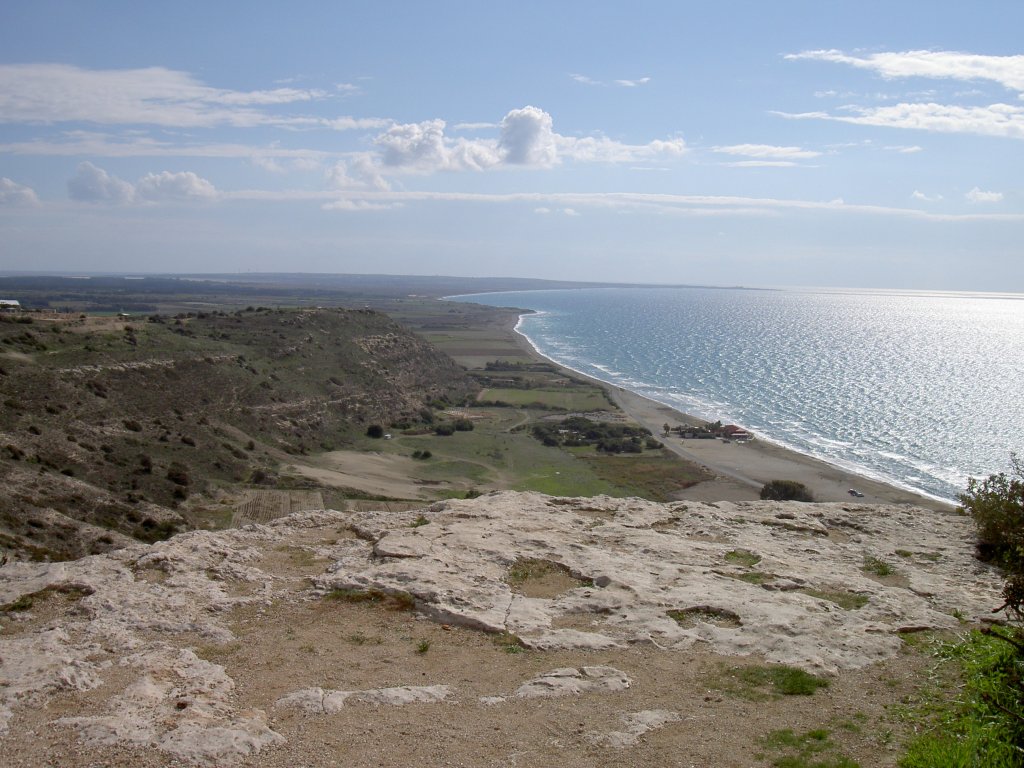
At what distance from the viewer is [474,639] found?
1171cm

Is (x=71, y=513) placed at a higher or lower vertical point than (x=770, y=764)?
lower

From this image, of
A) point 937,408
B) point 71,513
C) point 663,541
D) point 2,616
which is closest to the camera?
point 2,616

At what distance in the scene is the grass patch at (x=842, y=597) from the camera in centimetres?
1383

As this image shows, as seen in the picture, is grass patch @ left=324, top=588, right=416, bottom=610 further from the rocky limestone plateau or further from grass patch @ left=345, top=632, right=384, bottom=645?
grass patch @ left=345, top=632, right=384, bottom=645

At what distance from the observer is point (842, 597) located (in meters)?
14.2

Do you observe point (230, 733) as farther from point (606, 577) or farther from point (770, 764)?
point (606, 577)

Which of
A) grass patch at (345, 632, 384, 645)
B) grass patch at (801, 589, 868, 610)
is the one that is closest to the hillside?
grass patch at (345, 632, 384, 645)

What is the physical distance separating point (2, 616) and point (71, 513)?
62.7 feet

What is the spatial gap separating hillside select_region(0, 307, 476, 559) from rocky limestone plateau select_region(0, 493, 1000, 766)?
1443 centimetres

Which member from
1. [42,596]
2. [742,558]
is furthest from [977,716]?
[42,596]

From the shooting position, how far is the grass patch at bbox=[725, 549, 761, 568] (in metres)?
16.1

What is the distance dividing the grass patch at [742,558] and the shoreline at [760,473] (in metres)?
28.2

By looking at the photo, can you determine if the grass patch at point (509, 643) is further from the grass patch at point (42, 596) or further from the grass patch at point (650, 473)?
the grass patch at point (650, 473)

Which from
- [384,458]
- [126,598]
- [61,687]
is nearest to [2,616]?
[126,598]
